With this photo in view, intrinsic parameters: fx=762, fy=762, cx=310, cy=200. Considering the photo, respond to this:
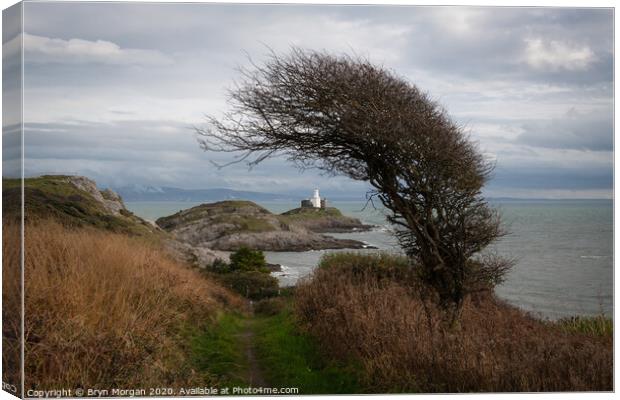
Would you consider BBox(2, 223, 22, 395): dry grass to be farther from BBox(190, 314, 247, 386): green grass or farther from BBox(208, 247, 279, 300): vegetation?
BBox(208, 247, 279, 300): vegetation

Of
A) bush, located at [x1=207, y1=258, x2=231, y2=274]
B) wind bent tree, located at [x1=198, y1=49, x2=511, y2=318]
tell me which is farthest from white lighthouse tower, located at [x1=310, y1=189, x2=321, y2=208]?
bush, located at [x1=207, y1=258, x2=231, y2=274]

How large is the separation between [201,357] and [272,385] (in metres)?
1.08

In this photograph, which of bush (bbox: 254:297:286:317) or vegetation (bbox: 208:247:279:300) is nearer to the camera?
vegetation (bbox: 208:247:279:300)

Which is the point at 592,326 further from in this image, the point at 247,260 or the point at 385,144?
the point at 247,260

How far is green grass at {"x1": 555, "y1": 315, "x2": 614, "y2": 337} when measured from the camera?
873 centimetres

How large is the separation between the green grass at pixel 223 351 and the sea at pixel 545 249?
1019 mm

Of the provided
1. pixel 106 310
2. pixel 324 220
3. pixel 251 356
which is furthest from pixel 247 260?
pixel 106 310

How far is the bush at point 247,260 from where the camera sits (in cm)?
960

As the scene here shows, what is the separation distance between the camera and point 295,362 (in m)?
8.95

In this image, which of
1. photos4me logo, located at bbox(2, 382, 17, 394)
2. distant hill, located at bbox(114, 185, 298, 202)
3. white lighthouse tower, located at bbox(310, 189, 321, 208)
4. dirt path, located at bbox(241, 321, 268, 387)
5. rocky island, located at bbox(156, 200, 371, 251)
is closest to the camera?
photos4me logo, located at bbox(2, 382, 17, 394)

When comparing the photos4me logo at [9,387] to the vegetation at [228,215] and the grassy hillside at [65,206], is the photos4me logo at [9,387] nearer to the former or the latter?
the grassy hillside at [65,206]

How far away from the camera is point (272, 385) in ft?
27.2

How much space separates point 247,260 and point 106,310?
1933mm

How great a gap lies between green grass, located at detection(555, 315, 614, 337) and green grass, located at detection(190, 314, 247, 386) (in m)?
3.93
